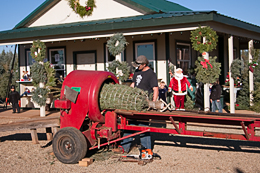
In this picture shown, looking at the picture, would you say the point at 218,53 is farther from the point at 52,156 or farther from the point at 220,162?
the point at 52,156

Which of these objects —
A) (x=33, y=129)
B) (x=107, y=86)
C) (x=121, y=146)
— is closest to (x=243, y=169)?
(x=121, y=146)

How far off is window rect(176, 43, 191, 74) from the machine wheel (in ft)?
24.2

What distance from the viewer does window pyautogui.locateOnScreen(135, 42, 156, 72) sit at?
11.5 m

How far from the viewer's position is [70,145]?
5.27 metres

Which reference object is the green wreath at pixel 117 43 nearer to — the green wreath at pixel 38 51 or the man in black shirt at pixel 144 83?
the green wreath at pixel 38 51

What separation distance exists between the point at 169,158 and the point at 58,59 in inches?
379

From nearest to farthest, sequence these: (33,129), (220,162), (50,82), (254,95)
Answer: (220,162) < (33,129) < (50,82) < (254,95)

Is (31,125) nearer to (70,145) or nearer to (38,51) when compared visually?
(70,145)

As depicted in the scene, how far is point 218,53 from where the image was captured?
47.0 ft

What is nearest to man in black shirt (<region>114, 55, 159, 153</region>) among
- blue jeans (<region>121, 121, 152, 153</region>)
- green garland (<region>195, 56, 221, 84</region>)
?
blue jeans (<region>121, 121, 152, 153</region>)

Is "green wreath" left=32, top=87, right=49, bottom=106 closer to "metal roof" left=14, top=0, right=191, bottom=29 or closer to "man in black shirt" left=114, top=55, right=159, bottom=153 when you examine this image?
"metal roof" left=14, top=0, right=191, bottom=29

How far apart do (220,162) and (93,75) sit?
2.97m

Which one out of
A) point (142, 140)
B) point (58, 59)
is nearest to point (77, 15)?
point (58, 59)

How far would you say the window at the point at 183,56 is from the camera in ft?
38.5
